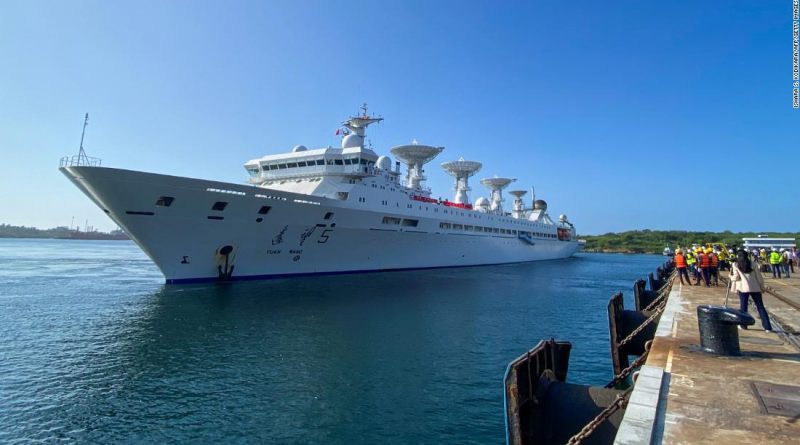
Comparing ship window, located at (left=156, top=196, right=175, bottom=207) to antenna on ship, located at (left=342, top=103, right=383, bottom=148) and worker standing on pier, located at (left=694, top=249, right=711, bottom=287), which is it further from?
worker standing on pier, located at (left=694, top=249, right=711, bottom=287)

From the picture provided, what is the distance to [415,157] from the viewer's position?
42094mm

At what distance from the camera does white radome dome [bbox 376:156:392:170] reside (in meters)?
32.8

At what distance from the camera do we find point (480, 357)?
36.6 feet

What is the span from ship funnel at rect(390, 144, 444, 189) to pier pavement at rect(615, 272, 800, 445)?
3414cm

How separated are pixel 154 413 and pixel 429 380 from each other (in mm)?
5642

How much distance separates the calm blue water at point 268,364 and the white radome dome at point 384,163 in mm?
14644

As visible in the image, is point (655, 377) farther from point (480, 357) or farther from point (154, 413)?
point (154, 413)

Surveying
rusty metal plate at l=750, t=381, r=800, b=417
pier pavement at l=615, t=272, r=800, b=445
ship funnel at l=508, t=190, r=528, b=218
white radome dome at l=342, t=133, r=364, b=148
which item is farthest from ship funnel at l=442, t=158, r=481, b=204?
rusty metal plate at l=750, t=381, r=800, b=417

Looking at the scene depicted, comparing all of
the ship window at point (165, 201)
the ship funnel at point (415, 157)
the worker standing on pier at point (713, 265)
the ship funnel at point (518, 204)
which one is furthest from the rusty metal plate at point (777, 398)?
the ship funnel at point (518, 204)

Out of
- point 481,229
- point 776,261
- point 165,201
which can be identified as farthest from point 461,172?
point 165,201

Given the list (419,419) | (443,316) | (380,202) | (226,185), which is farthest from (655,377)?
(380,202)

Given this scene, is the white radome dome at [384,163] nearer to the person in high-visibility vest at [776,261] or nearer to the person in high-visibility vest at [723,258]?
the person in high-visibility vest at [723,258]

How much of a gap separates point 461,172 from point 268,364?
46492 mm

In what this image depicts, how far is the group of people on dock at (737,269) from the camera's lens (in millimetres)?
8148
